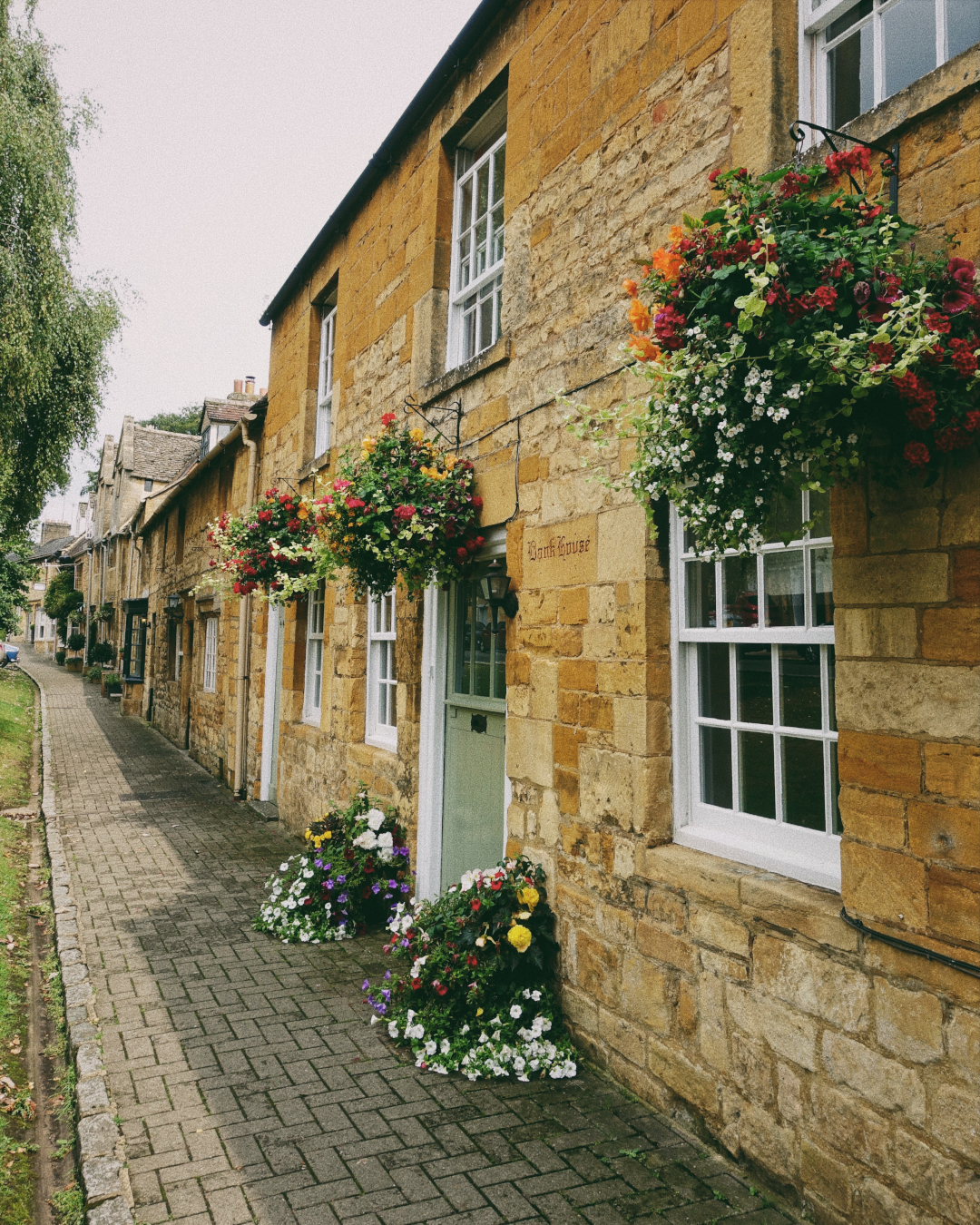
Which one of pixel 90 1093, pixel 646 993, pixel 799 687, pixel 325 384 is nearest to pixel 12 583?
pixel 325 384

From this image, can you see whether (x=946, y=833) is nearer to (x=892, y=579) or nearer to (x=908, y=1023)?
(x=908, y=1023)

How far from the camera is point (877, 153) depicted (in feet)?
9.56

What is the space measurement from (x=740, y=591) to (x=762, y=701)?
0.49 metres

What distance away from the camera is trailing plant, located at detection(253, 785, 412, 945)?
19.9 ft

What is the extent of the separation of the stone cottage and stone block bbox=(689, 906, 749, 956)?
2cm

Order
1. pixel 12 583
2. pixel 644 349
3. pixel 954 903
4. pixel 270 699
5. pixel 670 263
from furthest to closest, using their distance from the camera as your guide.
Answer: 1. pixel 12 583
2. pixel 270 699
3. pixel 644 349
4. pixel 670 263
5. pixel 954 903

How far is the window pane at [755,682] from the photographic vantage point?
11.4 feet

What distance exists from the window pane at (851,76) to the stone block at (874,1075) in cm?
347

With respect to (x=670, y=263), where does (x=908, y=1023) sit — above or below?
below

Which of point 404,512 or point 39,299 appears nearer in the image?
point 404,512

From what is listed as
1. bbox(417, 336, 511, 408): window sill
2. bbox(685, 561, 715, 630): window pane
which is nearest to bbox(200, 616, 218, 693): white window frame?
bbox(417, 336, 511, 408): window sill

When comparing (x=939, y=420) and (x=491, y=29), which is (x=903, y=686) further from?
(x=491, y=29)

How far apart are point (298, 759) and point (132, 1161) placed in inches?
230

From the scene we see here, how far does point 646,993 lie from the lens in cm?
380
